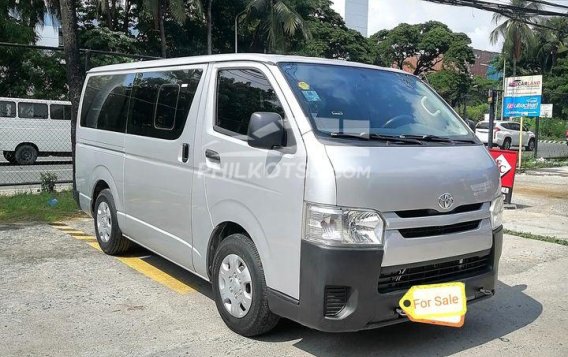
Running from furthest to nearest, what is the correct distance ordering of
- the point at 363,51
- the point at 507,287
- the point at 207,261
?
the point at 363,51
the point at 507,287
the point at 207,261

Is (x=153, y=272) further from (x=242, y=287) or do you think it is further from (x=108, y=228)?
(x=242, y=287)

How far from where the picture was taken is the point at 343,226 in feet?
10.9

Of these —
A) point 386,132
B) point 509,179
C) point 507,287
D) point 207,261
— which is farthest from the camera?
point 509,179

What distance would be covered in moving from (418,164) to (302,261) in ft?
3.24

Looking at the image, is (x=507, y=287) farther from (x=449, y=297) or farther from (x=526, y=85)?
(x=526, y=85)

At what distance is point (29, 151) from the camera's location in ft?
58.2

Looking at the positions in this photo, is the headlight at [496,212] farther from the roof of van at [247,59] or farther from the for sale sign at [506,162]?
the for sale sign at [506,162]

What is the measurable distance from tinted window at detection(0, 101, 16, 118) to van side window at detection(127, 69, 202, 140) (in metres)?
13.6

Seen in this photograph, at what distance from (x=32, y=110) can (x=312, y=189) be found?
1679cm

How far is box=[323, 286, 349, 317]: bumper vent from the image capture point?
3.37 metres

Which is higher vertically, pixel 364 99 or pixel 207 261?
pixel 364 99

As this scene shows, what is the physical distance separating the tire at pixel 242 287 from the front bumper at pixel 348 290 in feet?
1.09

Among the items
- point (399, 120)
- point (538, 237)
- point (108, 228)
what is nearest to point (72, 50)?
point (108, 228)

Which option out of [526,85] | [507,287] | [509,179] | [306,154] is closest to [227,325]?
[306,154]
